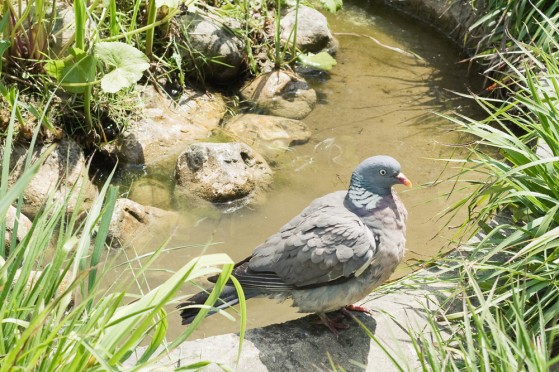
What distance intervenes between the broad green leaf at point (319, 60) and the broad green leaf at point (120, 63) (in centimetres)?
165

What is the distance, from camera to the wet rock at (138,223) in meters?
4.10

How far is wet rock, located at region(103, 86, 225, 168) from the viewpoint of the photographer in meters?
4.80

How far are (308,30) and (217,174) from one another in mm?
1959

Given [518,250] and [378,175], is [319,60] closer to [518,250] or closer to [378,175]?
[378,175]

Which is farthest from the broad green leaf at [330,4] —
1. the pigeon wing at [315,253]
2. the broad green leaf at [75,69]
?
the pigeon wing at [315,253]

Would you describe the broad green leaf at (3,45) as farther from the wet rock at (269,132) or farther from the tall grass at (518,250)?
the tall grass at (518,250)

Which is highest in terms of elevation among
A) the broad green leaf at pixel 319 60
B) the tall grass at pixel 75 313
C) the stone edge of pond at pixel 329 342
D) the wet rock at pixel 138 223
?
the tall grass at pixel 75 313

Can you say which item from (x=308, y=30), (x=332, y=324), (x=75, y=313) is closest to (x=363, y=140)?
(x=308, y=30)

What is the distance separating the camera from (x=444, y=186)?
482 cm

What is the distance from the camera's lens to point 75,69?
429cm

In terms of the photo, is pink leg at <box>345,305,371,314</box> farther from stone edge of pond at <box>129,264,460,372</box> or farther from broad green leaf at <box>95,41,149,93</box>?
broad green leaf at <box>95,41,149,93</box>

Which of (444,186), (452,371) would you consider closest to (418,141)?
(444,186)

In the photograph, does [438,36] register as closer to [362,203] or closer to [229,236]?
[229,236]

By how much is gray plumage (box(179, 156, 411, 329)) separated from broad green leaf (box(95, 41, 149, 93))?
60.8 inches
